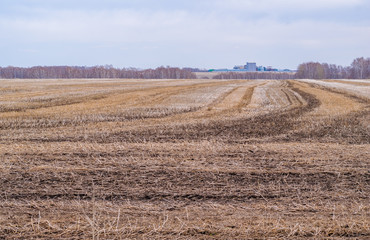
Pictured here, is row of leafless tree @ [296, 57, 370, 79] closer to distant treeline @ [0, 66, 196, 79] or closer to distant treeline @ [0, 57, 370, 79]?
distant treeline @ [0, 57, 370, 79]

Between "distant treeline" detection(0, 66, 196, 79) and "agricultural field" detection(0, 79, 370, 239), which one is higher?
"distant treeline" detection(0, 66, 196, 79)

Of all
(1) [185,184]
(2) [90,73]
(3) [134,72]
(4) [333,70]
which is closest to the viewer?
(1) [185,184]

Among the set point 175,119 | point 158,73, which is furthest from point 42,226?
point 158,73

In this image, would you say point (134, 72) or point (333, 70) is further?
point (134, 72)

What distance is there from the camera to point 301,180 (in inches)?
283

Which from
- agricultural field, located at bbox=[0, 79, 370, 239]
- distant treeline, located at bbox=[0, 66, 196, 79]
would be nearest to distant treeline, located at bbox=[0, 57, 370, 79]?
distant treeline, located at bbox=[0, 66, 196, 79]

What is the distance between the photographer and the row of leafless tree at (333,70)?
159 meters

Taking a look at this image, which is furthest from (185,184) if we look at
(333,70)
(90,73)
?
(333,70)

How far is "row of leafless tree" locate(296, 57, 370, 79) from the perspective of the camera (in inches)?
6255

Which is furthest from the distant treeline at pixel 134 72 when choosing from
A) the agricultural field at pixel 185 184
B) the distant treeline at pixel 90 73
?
the agricultural field at pixel 185 184

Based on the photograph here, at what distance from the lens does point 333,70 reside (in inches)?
7461

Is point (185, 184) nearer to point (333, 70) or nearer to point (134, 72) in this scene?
point (134, 72)

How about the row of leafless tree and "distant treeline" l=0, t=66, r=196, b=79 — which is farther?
"distant treeline" l=0, t=66, r=196, b=79

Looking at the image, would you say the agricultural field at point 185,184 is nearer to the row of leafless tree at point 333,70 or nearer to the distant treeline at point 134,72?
the row of leafless tree at point 333,70
